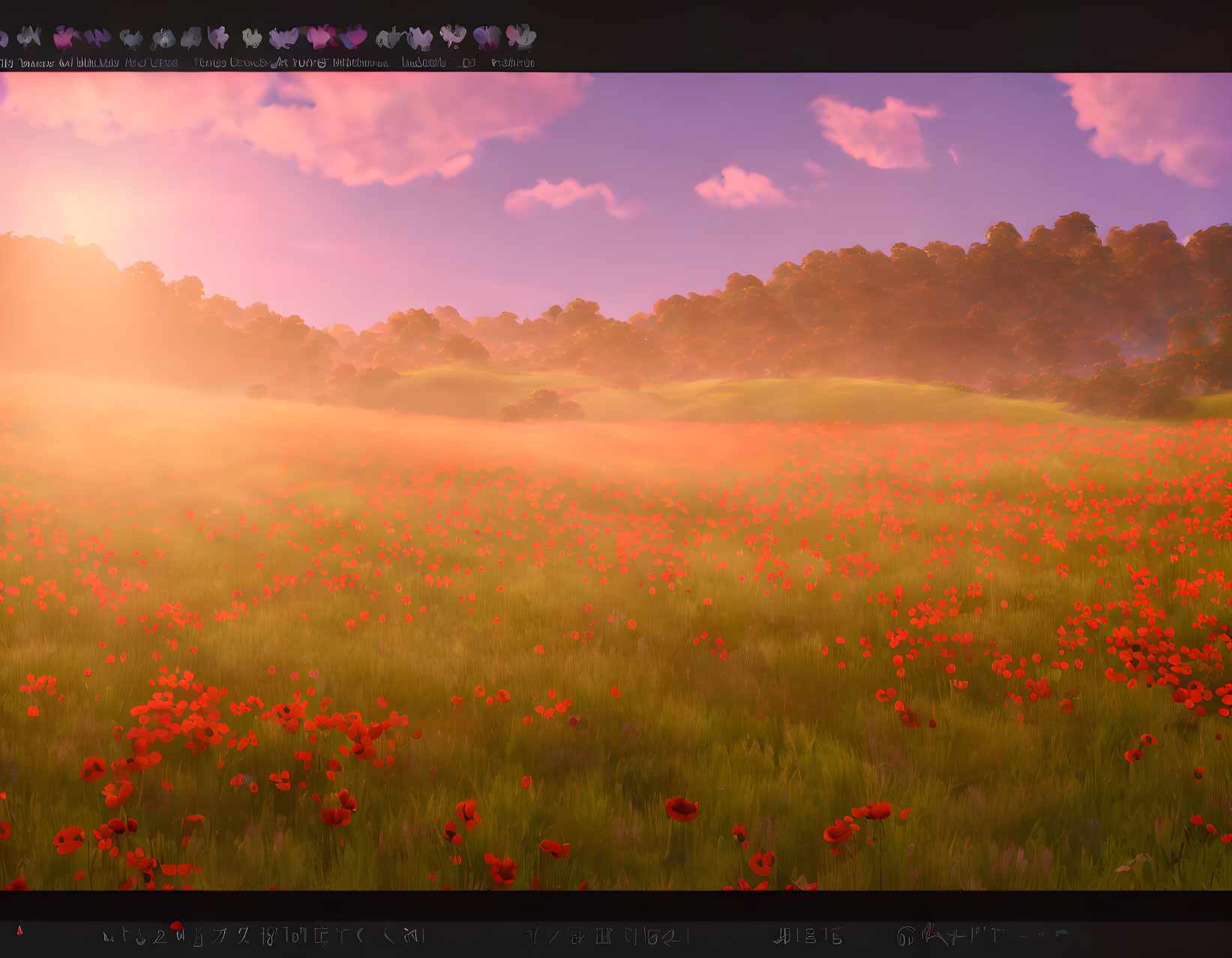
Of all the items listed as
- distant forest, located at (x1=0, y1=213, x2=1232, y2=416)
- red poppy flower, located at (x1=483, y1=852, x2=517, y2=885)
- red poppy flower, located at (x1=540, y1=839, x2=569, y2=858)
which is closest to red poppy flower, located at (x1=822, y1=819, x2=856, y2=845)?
red poppy flower, located at (x1=540, y1=839, x2=569, y2=858)

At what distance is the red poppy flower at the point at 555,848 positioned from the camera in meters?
2.35

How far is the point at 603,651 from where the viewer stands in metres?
3.49

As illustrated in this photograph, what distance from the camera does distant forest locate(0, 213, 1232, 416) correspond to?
161 inches

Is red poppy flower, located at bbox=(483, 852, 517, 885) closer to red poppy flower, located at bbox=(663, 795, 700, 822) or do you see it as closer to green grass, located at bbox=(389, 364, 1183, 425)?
red poppy flower, located at bbox=(663, 795, 700, 822)

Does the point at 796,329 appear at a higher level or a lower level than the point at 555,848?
higher

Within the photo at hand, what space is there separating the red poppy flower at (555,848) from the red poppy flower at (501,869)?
14 cm

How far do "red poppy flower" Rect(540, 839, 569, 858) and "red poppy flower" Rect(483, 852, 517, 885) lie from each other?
0.46 feet

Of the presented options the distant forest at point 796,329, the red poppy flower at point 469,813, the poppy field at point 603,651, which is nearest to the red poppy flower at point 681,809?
the poppy field at point 603,651

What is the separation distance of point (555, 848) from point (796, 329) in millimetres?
4305
